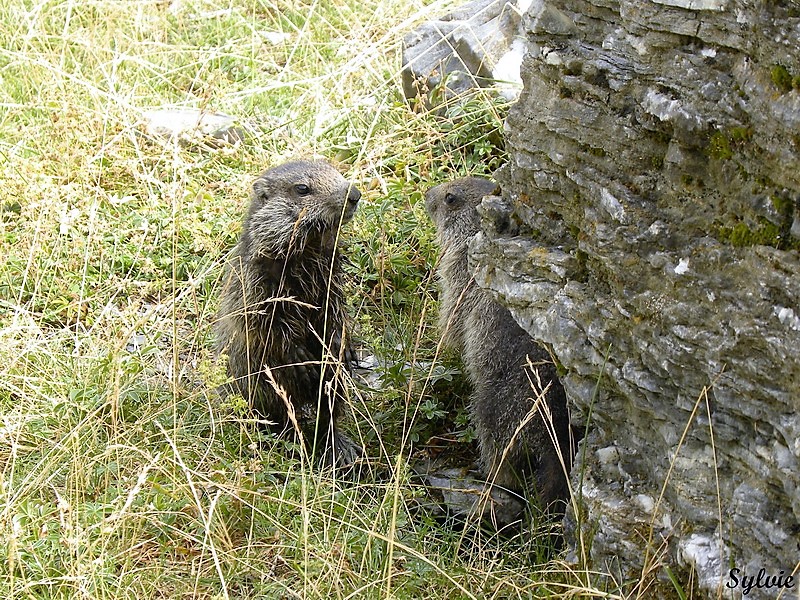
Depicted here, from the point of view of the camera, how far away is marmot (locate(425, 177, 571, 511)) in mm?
5070

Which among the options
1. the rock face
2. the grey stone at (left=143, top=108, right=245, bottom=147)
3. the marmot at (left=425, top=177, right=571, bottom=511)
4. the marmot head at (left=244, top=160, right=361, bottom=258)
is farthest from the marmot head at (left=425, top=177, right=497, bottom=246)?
the grey stone at (left=143, top=108, right=245, bottom=147)

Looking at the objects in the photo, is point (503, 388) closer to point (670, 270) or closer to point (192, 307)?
→ point (670, 270)

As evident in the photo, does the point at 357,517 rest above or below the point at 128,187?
below

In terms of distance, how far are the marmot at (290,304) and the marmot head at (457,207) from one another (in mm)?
771

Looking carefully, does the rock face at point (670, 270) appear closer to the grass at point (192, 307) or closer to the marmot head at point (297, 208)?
the grass at point (192, 307)

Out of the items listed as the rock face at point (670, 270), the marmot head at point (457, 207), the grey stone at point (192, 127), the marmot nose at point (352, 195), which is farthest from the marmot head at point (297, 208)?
the grey stone at point (192, 127)

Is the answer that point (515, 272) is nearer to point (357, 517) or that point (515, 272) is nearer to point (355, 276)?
point (357, 517)

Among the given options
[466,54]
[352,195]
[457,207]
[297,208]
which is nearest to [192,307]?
[297,208]

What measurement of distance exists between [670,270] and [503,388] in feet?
6.37

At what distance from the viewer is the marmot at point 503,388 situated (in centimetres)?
507

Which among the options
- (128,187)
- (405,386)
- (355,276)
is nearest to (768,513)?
(405,386)

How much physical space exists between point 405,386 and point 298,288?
86 centimetres

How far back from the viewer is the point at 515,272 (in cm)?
454

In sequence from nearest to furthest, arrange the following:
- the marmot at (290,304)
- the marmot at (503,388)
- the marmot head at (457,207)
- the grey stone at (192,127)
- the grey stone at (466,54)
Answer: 1. the marmot at (503,388)
2. the marmot at (290,304)
3. the marmot head at (457,207)
4. the grey stone at (466,54)
5. the grey stone at (192,127)
